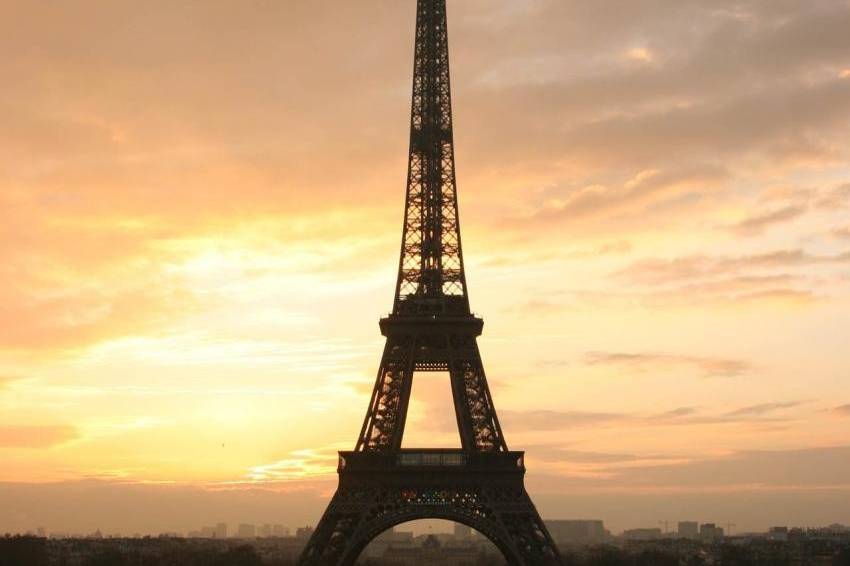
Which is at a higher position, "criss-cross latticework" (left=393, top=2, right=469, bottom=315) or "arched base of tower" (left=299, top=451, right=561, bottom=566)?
"criss-cross latticework" (left=393, top=2, right=469, bottom=315)

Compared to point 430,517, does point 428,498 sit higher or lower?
higher

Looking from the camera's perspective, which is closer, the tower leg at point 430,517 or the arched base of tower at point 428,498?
the tower leg at point 430,517

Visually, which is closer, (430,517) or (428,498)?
(428,498)

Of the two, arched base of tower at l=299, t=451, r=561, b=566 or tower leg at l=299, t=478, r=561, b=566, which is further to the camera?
arched base of tower at l=299, t=451, r=561, b=566

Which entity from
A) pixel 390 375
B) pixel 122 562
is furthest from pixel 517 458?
pixel 122 562

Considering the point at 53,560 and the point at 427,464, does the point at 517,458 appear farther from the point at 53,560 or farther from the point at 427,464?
the point at 53,560

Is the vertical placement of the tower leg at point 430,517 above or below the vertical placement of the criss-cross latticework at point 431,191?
below

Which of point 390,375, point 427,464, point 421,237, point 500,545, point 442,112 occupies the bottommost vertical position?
point 500,545

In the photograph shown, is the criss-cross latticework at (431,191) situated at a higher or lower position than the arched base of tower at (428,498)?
higher
